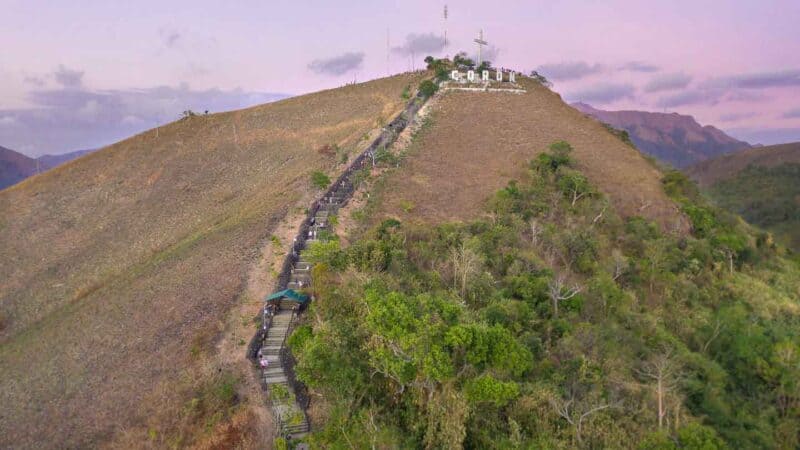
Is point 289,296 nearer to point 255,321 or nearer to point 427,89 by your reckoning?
point 255,321

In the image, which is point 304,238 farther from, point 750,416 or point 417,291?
point 750,416

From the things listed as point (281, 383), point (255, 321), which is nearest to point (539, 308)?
point (281, 383)

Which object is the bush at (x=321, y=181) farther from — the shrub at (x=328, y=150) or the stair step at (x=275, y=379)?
the stair step at (x=275, y=379)

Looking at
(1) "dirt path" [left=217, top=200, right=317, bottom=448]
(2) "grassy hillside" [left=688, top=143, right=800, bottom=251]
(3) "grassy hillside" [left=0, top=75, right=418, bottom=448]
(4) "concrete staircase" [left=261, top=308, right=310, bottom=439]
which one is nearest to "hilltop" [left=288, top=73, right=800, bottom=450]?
(4) "concrete staircase" [left=261, top=308, right=310, bottom=439]

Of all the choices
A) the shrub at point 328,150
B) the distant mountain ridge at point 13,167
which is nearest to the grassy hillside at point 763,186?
the shrub at point 328,150

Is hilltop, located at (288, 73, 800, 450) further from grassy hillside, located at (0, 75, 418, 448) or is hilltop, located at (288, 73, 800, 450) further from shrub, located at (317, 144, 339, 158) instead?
shrub, located at (317, 144, 339, 158)

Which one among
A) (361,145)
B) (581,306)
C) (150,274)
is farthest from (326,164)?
(581,306)
